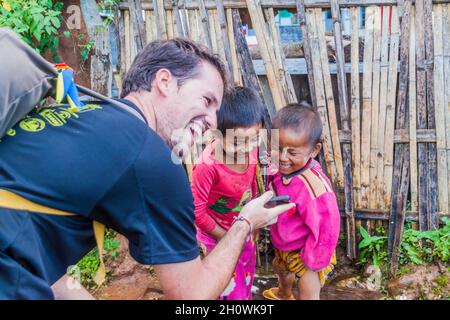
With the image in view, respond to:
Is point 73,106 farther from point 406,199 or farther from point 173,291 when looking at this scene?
point 406,199

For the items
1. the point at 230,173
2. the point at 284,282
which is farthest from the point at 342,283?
the point at 230,173

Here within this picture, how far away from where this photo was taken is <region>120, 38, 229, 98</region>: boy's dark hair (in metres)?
1.88

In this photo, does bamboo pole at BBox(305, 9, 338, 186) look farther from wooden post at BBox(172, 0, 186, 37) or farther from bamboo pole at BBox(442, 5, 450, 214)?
wooden post at BBox(172, 0, 186, 37)

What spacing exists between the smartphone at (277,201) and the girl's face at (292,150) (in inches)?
8.4

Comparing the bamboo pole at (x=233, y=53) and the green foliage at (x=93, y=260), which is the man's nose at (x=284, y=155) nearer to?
the bamboo pole at (x=233, y=53)

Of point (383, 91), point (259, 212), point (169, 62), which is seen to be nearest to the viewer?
point (169, 62)

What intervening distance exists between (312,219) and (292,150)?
0.45 metres

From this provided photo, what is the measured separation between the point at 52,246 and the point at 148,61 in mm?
959

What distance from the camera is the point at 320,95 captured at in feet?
11.9

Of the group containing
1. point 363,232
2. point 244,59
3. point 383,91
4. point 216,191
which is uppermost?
point 244,59

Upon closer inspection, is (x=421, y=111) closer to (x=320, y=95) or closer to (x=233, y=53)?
(x=320, y=95)

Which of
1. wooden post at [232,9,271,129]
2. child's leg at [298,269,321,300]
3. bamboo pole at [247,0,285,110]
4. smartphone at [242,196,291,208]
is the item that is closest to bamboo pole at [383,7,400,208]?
bamboo pole at [247,0,285,110]

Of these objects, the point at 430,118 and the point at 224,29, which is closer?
the point at 430,118

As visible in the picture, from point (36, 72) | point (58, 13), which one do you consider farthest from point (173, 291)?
point (58, 13)
